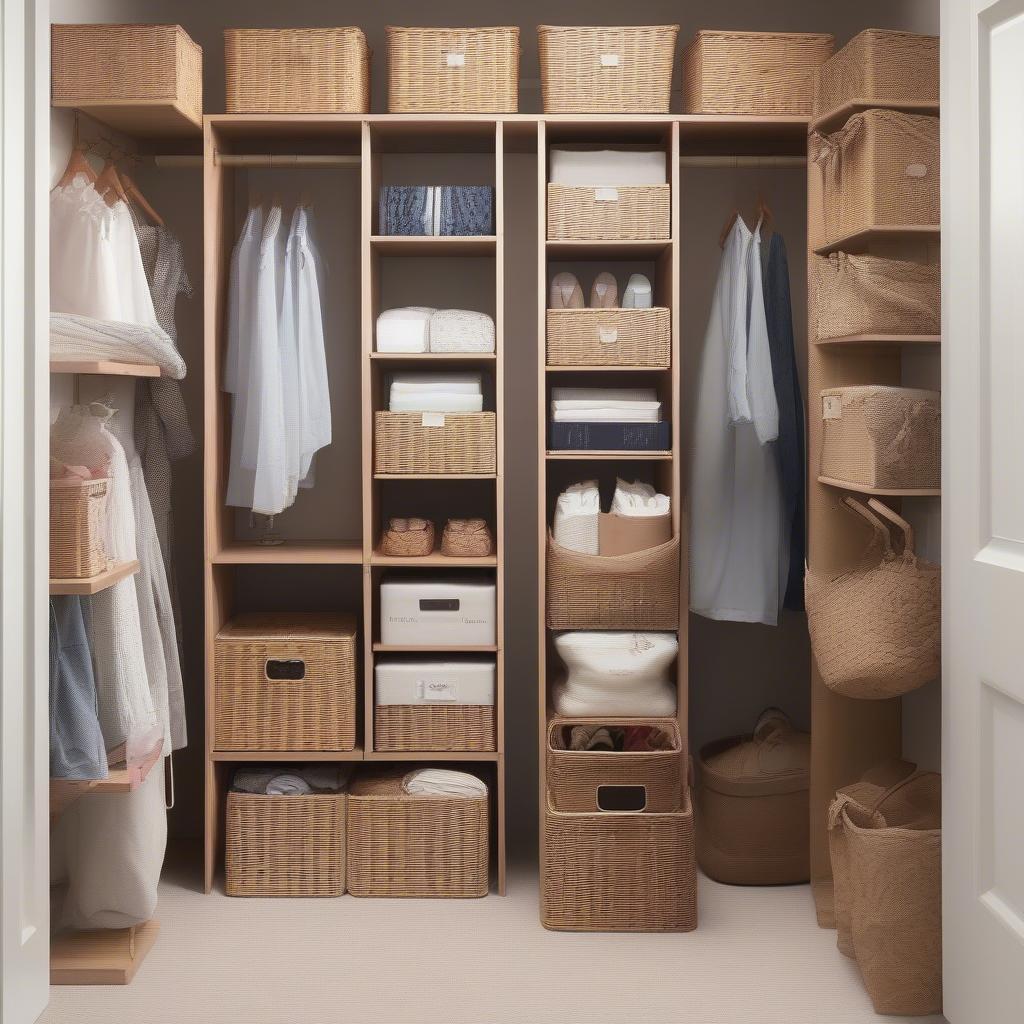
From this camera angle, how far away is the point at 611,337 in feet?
10.9

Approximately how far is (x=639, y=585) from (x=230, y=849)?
1357mm

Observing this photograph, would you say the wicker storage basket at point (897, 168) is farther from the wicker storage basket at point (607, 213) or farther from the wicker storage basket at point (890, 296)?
the wicker storage basket at point (607, 213)

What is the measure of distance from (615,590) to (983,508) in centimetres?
130

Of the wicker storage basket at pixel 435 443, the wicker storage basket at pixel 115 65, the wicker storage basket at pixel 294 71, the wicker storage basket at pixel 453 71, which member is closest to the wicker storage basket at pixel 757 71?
the wicker storage basket at pixel 453 71

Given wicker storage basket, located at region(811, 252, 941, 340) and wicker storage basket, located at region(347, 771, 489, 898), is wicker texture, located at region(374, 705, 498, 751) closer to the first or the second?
wicker storage basket, located at region(347, 771, 489, 898)

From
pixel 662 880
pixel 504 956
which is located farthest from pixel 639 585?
pixel 504 956

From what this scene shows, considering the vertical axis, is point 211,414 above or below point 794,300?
below

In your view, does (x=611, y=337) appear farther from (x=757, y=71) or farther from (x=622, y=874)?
(x=622, y=874)

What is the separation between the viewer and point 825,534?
10.4 feet

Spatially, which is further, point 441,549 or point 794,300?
point 794,300

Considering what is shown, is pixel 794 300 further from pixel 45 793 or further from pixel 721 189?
pixel 45 793

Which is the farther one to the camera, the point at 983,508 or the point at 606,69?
the point at 606,69

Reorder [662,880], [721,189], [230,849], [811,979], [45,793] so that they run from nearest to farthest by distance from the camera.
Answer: [45,793], [811,979], [662,880], [230,849], [721,189]

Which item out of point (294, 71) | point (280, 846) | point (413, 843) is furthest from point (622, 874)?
point (294, 71)
